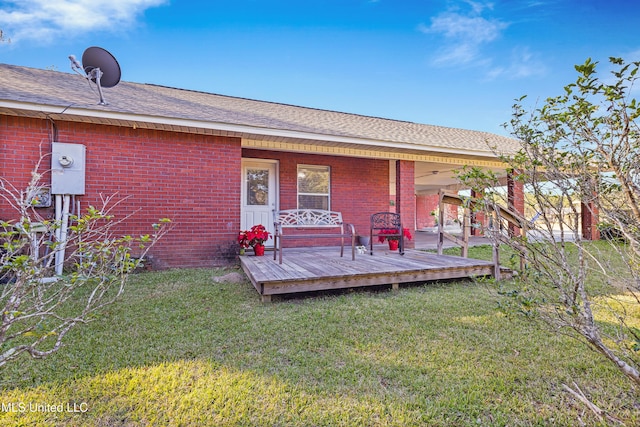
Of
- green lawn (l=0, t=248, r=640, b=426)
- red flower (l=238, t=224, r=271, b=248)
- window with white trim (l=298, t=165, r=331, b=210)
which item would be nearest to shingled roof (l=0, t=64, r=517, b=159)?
window with white trim (l=298, t=165, r=331, b=210)

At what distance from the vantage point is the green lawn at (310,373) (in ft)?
5.10

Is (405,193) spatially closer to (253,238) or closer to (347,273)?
(253,238)

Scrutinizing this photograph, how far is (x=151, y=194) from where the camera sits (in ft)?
17.5

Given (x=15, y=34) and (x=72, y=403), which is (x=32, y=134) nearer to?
(x=72, y=403)

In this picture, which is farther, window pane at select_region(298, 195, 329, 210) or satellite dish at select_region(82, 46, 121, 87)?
window pane at select_region(298, 195, 329, 210)

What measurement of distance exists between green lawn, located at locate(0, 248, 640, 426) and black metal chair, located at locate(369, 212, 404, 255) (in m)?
2.52

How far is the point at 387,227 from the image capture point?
597cm

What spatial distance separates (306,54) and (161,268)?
8.18 meters

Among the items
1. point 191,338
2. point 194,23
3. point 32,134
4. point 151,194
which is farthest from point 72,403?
point 194,23

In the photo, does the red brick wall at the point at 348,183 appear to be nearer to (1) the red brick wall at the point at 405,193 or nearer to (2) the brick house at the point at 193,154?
(2) the brick house at the point at 193,154

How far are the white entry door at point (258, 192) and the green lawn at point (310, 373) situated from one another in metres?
4.07

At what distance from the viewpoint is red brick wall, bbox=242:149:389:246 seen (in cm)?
728

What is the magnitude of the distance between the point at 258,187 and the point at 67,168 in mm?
3602

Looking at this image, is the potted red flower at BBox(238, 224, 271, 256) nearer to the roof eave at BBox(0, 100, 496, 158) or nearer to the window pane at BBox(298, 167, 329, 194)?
the roof eave at BBox(0, 100, 496, 158)
